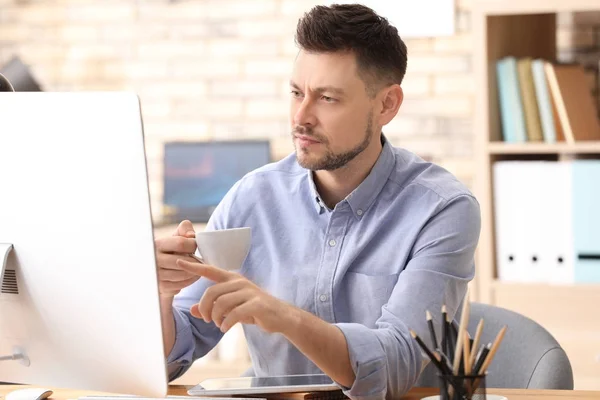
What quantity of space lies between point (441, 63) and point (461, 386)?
2.57m

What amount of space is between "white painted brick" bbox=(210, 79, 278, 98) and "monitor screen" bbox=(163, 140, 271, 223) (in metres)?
0.20

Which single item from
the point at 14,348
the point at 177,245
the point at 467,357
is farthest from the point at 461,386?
the point at 14,348

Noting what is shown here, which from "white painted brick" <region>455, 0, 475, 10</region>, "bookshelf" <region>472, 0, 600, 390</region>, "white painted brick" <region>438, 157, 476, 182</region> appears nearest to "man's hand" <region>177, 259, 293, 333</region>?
"bookshelf" <region>472, 0, 600, 390</region>

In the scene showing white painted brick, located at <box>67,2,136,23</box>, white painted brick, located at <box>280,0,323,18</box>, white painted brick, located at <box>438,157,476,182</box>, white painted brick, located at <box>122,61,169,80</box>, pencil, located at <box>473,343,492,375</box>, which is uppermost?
white painted brick, located at <box>67,2,136,23</box>

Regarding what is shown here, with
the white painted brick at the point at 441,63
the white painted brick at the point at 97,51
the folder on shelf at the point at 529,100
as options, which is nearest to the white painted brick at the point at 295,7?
the white painted brick at the point at 441,63

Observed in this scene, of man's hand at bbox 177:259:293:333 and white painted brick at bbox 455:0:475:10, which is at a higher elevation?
white painted brick at bbox 455:0:475:10

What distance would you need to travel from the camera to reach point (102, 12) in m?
3.95

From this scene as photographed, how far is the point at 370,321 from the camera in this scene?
1.64m

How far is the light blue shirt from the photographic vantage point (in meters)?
1.57

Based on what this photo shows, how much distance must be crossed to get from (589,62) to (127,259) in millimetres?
2504

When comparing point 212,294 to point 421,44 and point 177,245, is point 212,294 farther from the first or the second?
point 421,44

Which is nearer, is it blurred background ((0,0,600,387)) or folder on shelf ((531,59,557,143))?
folder on shelf ((531,59,557,143))

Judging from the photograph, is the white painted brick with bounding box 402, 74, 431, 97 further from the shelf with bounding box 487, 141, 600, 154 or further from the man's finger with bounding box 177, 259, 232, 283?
the man's finger with bounding box 177, 259, 232, 283

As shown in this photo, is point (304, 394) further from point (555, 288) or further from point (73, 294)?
point (555, 288)
